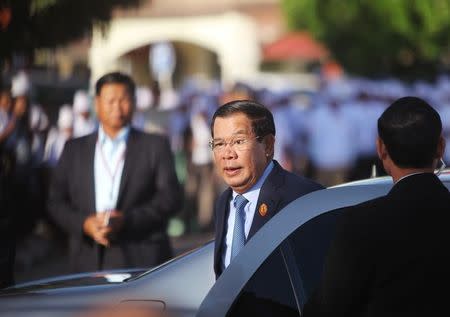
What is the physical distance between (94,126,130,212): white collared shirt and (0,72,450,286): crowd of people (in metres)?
4.81

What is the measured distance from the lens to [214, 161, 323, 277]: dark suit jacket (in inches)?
196

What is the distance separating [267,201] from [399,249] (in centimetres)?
128

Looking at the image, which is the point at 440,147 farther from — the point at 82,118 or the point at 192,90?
the point at 192,90

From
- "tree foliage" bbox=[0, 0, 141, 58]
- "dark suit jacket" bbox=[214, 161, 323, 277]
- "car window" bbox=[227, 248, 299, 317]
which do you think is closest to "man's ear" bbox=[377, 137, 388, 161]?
"car window" bbox=[227, 248, 299, 317]

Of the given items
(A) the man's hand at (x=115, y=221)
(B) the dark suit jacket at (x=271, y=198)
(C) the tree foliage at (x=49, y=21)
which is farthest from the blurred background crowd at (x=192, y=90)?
(A) the man's hand at (x=115, y=221)

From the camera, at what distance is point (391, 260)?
3.81 metres

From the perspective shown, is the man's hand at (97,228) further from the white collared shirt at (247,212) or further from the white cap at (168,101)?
the white cap at (168,101)

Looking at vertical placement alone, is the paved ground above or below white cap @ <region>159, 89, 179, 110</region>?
below

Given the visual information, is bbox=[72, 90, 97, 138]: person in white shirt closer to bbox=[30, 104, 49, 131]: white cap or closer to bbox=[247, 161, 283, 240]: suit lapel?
bbox=[30, 104, 49, 131]: white cap

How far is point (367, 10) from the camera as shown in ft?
148

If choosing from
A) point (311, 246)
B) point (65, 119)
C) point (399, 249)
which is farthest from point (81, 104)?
point (399, 249)

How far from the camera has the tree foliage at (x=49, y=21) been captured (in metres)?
12.5

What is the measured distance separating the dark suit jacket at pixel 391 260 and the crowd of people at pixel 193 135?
842 centimetres

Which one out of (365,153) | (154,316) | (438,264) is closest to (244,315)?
(154,316)
